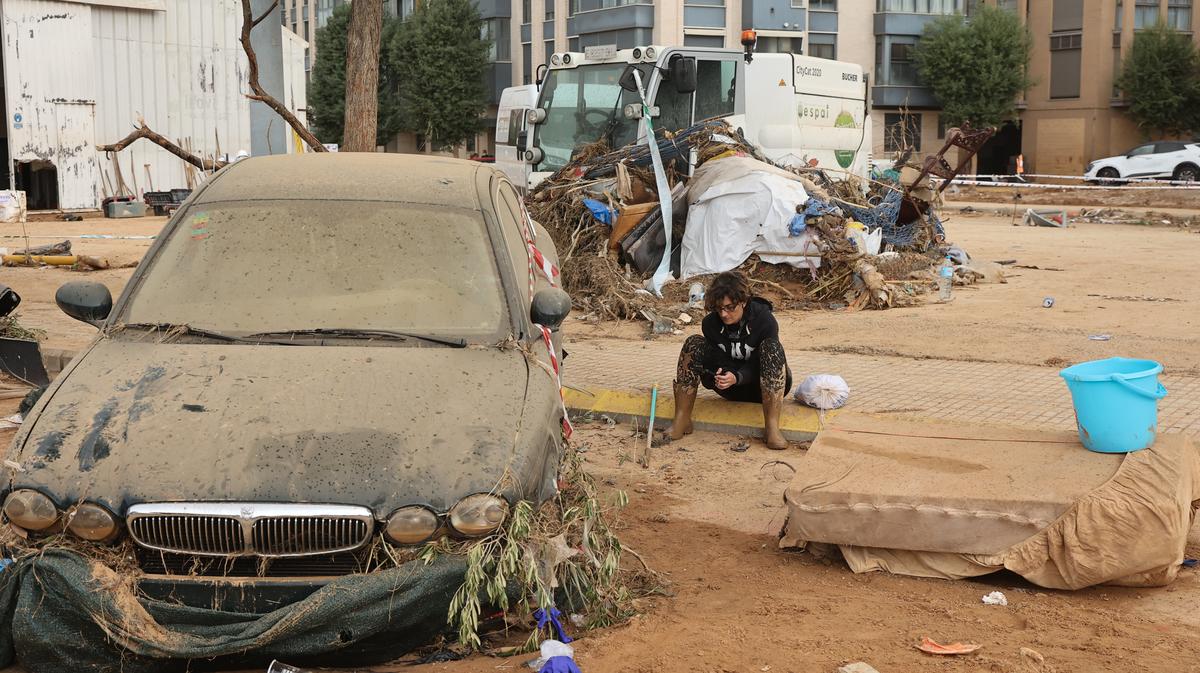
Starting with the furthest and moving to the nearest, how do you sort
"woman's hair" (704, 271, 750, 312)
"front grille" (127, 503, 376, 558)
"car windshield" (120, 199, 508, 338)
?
"woman's hair" (704, 271, 750, 312) < "car windshield" (120, 199, 508, 338) < "front grille" (127, 503, 376, 558)

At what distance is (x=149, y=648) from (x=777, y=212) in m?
10.4

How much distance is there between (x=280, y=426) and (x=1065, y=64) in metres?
→ 57.8

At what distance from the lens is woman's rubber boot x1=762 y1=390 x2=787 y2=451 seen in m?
7.32

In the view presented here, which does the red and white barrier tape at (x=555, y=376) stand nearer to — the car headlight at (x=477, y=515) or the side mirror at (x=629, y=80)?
the car headlight at (x=477, y=515)

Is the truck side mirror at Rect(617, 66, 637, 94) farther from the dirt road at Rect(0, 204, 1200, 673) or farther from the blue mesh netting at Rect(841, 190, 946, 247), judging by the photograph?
the dirt road at Rect(0, 204, 1200, 673)

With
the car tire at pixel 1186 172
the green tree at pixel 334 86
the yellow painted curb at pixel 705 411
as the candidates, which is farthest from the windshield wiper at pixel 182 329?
the green tree at pixel 334 86

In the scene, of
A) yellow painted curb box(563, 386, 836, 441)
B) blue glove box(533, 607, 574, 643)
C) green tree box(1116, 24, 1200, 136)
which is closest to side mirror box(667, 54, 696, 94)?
yellow painted curb box(563, 386, 836, 441)

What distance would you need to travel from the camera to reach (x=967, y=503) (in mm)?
4969

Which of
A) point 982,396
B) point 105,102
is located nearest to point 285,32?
point 105,102

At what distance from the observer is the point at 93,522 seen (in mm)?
3885

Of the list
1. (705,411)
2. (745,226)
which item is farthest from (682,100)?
(705,411)

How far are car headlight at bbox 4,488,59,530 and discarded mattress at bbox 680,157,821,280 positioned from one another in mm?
10044

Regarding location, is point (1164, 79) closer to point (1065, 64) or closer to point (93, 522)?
point (1065, 64)

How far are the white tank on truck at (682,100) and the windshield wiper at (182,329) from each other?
10704mm
